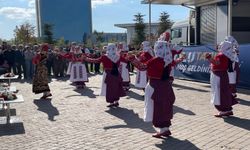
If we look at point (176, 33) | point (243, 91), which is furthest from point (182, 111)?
point (176, 33)

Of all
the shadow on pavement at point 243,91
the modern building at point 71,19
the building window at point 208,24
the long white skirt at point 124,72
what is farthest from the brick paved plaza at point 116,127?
the modern building at point 71,19

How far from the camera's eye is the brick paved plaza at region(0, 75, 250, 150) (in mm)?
7301

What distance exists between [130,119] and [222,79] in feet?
7.75

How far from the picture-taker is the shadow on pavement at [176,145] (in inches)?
276

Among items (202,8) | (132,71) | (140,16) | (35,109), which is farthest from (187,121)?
(140,16)

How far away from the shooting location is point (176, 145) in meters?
7.21

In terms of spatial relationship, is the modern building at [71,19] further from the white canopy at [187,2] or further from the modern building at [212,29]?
the modern building at [212,29]

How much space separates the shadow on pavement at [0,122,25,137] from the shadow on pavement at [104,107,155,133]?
189cm

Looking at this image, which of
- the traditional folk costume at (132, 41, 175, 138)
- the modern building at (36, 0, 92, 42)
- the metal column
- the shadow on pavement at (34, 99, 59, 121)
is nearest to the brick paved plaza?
the shadow on pavement at (34, 99, 59, 121)

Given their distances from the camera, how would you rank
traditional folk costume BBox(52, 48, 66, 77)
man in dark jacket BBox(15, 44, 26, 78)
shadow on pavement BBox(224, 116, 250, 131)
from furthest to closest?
traditional folk costume BBox(52, 48, 66, 77), man in dark jacket BBox(15, 44, 26, 78), shadow on pavement BBox(224, 116, 250, 131)

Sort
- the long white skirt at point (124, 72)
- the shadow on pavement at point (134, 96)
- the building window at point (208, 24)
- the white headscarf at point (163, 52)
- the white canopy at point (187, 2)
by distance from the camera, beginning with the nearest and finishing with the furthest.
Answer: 1. the white headscarf at point (163, 52)
2. the shadow on pavement at point (134, 96)
3. the long white skirt at point (124, 72)
4. the building window at point (208, 24)
5. the white canopy at point (187, 2)

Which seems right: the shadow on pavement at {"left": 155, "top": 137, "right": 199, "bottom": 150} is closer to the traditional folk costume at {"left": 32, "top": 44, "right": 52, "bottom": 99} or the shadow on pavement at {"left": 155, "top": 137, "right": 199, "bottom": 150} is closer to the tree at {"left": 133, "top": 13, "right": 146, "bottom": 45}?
the traditional folk costume at {"left": 32, "top": 44, "right": 52, "bottom": 99}

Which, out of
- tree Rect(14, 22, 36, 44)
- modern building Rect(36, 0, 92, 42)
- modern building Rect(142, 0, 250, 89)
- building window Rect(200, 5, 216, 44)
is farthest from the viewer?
modern building Rect(36, 0, 92, 42)

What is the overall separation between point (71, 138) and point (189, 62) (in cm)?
1004
